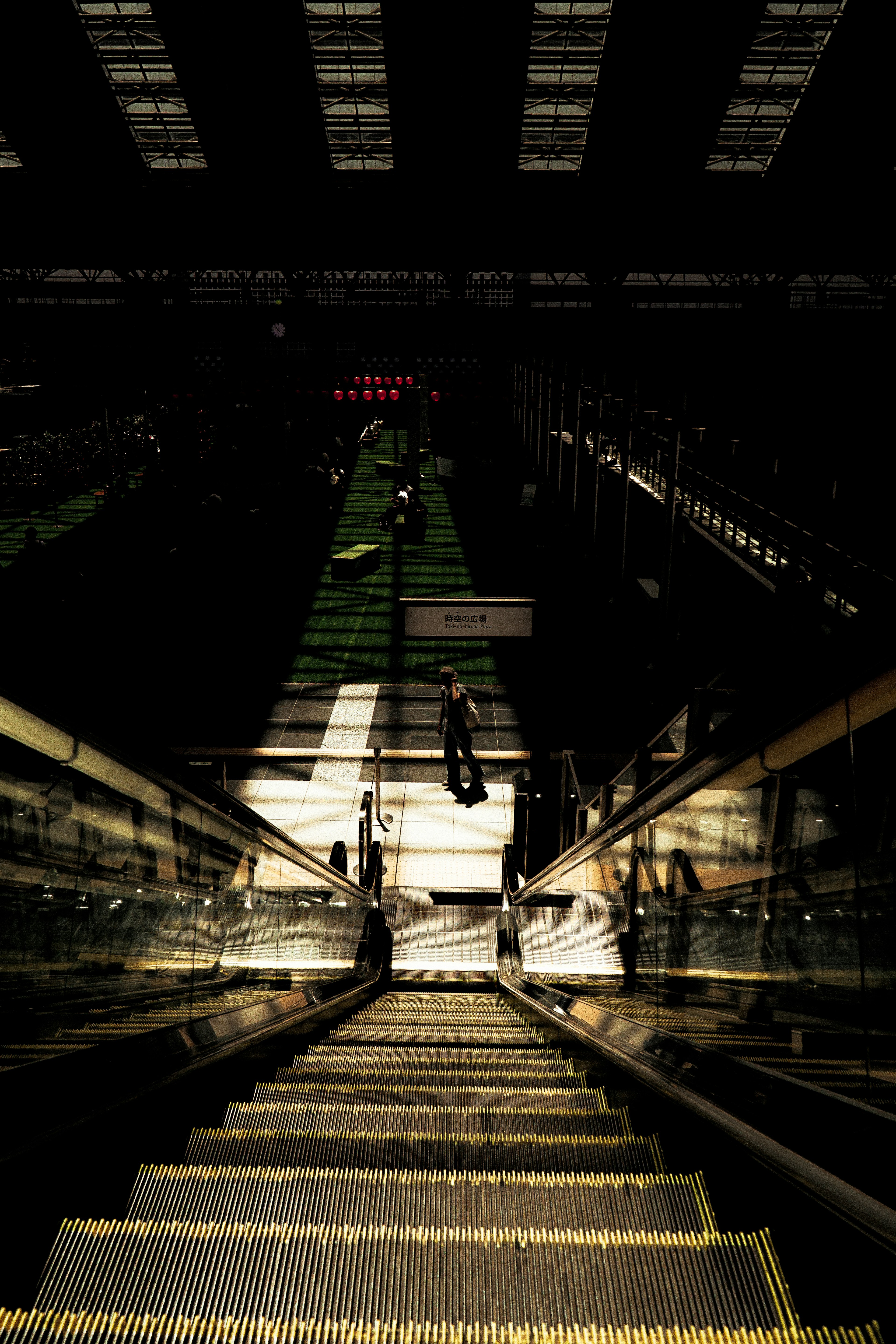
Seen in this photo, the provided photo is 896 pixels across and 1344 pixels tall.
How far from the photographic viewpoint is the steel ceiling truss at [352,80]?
69.3 ft

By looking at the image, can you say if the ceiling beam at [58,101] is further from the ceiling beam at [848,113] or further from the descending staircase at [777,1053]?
the descending staircase at [777,1053]

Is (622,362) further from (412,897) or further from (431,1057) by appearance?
(431,1057)

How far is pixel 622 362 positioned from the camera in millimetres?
31188

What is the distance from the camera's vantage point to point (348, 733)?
12.8 m

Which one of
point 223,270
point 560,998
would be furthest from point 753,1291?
point 223,270

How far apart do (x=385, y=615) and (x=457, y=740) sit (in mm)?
7681

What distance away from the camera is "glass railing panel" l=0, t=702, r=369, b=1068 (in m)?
2.09

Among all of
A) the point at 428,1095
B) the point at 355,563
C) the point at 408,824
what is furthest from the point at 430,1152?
the point at 355,563

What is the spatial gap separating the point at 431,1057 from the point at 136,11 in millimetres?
25248

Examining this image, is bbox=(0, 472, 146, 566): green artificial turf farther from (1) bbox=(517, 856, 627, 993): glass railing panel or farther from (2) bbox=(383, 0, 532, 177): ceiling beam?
(1) bbox=(517, 856, 627, 993): glass railing panel

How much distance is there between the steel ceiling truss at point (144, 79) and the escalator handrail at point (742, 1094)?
937 inches

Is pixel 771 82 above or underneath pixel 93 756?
above

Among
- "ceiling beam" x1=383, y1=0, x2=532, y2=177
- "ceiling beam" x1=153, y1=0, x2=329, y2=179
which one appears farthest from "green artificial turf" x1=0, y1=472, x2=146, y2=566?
"ceiling beam" x1=383, y1=0, x2=532, y2=177

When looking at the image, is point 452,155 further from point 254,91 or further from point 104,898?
point 104,898
